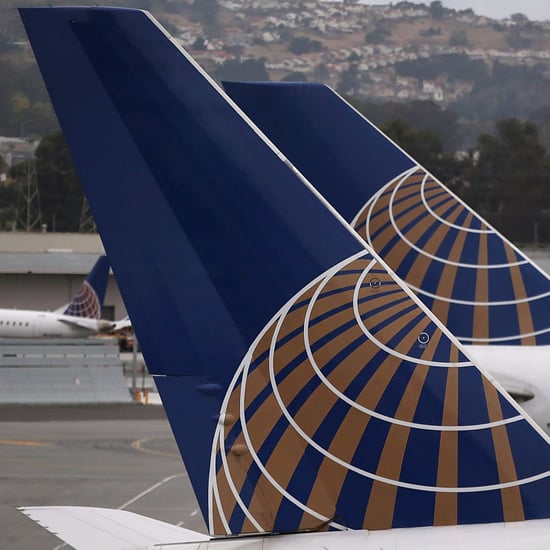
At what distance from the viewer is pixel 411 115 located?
9950cm

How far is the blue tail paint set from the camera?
10141 millimetres

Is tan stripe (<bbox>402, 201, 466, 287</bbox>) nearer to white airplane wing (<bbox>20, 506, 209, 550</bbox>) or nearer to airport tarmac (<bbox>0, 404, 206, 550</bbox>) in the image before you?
white airplane wing (<bbox>20, 506, 209, 550</bbox>)

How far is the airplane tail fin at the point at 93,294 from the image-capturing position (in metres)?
52.5

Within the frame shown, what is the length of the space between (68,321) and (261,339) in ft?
162

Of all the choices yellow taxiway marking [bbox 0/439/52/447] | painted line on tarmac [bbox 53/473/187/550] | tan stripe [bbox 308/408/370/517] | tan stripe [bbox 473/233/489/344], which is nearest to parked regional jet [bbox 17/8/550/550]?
tan stripe [bbox 308/408/370/517]

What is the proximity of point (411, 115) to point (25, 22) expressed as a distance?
94981mm

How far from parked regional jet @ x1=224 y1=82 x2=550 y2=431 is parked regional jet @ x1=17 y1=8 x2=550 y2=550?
4.17 meters

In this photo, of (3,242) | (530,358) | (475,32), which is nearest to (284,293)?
(530,358)

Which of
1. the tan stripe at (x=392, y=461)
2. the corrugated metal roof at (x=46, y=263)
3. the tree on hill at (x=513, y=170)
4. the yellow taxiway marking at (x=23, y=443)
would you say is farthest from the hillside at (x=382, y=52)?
the tan stripe at (x=392, y=461)

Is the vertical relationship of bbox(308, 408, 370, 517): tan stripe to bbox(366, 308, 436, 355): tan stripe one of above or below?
below

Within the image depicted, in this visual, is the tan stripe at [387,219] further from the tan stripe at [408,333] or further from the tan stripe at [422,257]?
the tan stripe at [408,333]

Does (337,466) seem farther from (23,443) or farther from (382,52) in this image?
(382,52)

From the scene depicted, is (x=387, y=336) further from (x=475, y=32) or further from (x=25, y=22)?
(x=475, y=32)

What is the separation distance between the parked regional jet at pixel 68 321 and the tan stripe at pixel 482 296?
43849 mm
